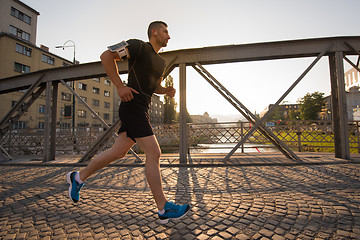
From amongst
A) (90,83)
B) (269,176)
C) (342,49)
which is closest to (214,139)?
(269,176)

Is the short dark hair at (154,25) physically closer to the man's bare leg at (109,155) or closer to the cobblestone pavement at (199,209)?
the man's bare leg at (109,155)

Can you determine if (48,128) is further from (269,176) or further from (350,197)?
(350,197)

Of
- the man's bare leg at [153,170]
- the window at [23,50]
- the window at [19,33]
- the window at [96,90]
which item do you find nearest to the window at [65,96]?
the window at [96,90]

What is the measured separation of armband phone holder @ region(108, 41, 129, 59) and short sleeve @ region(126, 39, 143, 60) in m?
0.05

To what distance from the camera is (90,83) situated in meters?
38.5

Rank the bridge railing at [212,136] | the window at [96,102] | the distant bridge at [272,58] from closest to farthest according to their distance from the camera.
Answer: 1. the distant bridge at [272,58]
2. the bridge railing at [212,136]
3. the window at [96,102]

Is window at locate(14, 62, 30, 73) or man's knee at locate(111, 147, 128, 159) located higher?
window at locate(14, 62, 30, 73)

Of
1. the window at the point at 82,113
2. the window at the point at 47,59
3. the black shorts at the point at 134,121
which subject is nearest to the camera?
the black shorts at the point at 134,121

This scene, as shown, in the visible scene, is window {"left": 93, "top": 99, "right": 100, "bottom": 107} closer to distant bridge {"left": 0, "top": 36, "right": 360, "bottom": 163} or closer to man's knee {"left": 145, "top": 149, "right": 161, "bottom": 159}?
distant bridge {"left": 0, "top": 36, "right": 360, "bottom": 163}

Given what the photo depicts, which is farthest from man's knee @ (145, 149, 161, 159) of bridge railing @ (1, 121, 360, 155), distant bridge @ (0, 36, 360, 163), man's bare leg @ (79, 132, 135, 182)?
bridge railing @ (1, 121, 360, 155)

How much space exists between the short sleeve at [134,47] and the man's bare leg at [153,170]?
2.94ft

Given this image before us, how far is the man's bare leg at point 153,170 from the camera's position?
6.09ft

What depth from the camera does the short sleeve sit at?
1.89 m

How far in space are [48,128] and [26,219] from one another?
5504mm
